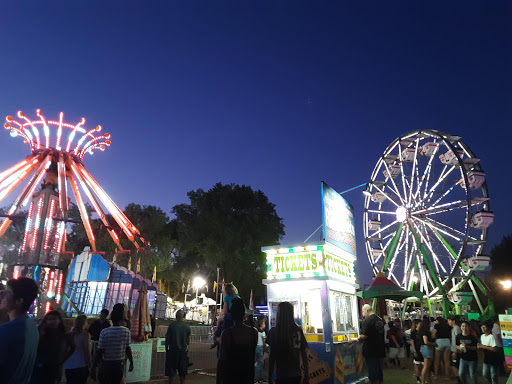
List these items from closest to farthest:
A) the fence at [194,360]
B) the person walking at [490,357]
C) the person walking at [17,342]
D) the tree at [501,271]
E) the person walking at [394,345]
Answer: the person walking at [17,342] < the person walking at [490,357] < the fence at [194,360] < the person walking at [394,345] < the tree at [501,271]

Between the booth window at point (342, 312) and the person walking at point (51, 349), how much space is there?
243 inches

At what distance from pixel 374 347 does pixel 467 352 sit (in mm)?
2640

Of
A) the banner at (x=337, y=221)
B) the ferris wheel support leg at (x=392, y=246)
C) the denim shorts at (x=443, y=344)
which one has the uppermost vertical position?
the ferris wheel support leg at (x=392, y=246)

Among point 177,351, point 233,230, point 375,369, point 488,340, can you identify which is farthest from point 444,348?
point 233,230

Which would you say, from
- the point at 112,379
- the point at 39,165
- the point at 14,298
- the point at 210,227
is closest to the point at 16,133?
the point at 39,165

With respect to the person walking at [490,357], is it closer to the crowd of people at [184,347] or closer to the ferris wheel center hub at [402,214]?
the crowd of people at [184,347]

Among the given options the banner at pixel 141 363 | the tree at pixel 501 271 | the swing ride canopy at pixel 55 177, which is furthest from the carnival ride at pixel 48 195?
the tree at pixel 501 271

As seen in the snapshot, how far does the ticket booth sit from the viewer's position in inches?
347

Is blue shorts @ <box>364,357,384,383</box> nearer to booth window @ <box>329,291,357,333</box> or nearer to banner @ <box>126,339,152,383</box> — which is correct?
booth window @ <box>329,291,357,333</box>

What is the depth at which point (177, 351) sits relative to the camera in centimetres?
860

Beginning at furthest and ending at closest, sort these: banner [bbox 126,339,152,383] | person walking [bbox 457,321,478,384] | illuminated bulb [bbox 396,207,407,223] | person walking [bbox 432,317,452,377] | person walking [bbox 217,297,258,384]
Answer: illuminated bulb [bbox 396,207,407,223]
person walking [bbox 432,317,452,377]
banner [bbox 126,339,152,383]
person walking [bbox 457,321,478,384]
person walking [bbox 217,297,258,384]

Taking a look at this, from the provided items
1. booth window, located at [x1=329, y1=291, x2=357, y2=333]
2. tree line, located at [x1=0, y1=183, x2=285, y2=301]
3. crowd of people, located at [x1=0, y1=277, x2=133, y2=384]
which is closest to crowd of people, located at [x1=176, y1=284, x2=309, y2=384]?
crowd of people, located at [x1=0, y1=277, x2=133, y2=384]

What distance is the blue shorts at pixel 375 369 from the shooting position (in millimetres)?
7527

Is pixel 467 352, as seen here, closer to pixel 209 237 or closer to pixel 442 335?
pixel 442 335
